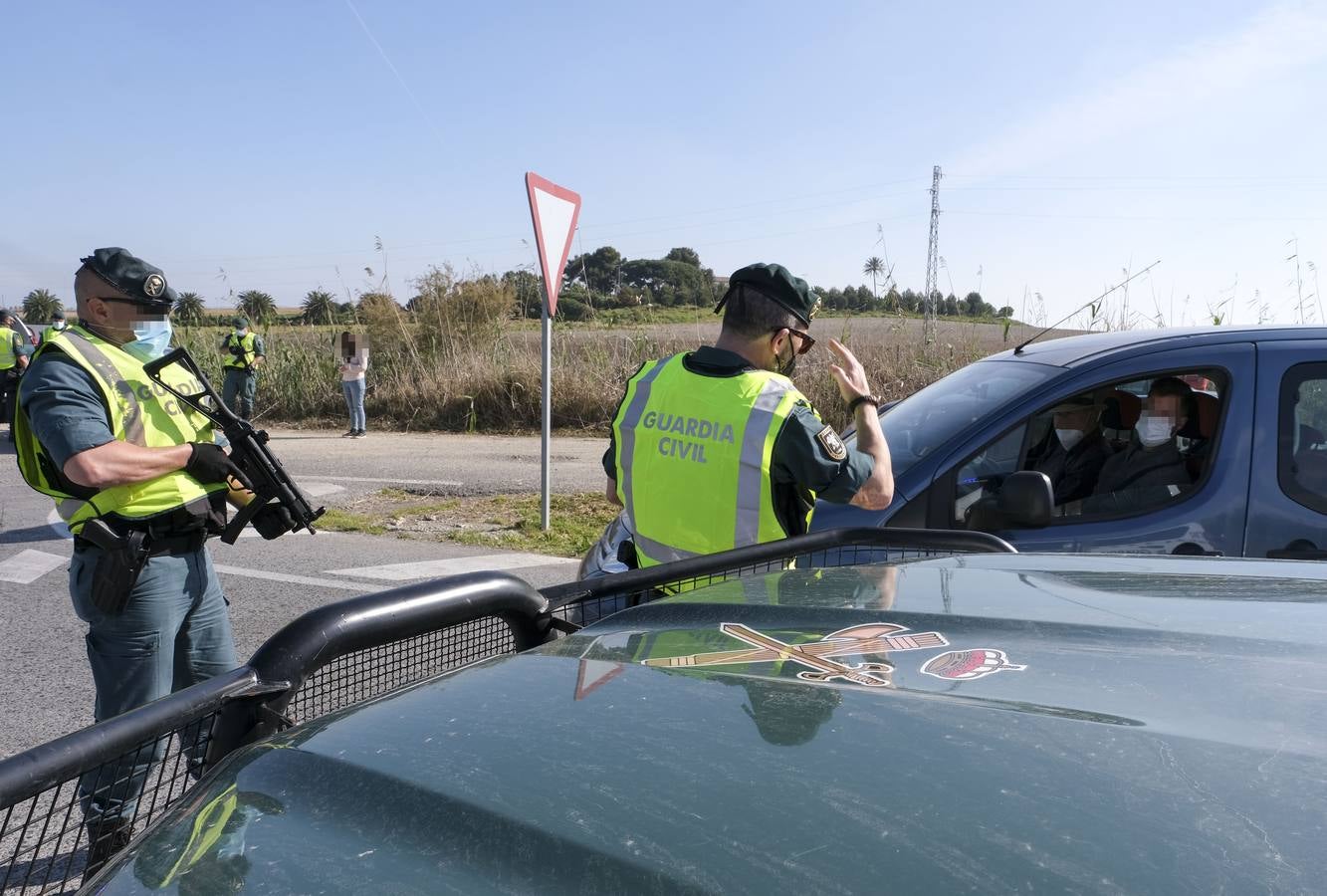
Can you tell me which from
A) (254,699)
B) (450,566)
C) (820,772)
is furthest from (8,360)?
(820,772)

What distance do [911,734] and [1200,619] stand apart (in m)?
0.82

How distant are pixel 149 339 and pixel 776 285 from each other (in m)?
2.00

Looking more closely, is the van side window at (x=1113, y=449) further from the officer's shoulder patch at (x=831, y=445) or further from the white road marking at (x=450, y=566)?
the white road marking at (x=450, y=566)

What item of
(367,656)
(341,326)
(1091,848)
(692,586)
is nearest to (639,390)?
(692,586)

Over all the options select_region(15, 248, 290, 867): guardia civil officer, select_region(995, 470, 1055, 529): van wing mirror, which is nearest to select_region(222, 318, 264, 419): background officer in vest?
select_region(15, 248, 290, 867): guardia civil officer

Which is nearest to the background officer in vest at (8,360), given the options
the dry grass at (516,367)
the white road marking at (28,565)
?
the dry grass at (516,367)

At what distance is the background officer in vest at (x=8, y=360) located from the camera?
1537 centimetres

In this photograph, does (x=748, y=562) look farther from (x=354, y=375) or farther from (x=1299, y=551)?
(x=354, y=375)

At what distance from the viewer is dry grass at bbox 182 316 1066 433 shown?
13.7 meters

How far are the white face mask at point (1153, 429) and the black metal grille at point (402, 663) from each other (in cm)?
293

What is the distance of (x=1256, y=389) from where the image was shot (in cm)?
374

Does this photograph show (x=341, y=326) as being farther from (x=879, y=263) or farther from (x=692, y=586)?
(x=692, y=586)

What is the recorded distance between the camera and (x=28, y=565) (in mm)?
7344

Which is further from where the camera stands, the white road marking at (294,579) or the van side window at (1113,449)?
the white road marking at (294,579)
